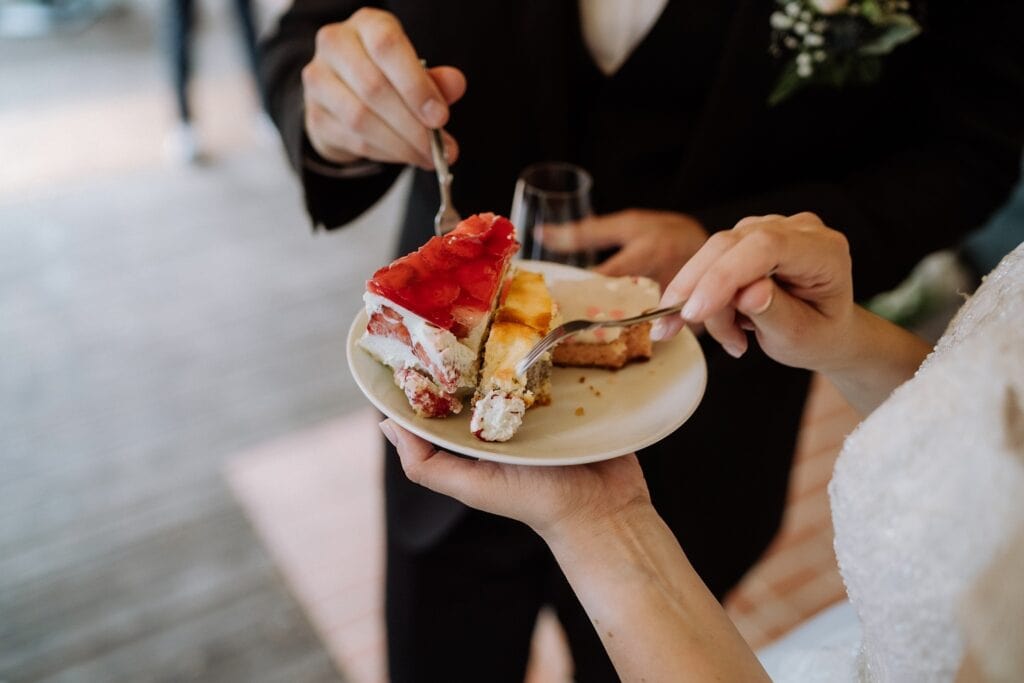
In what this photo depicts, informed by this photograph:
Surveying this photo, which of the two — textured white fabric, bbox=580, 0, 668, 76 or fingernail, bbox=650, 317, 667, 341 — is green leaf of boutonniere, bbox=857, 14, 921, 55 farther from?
fingernail, bbox=650, 317, 667, 341

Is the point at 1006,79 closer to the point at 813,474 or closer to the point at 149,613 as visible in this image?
the point at 813,474

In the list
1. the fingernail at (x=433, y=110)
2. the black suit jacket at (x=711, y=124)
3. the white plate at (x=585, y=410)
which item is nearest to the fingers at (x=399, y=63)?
the fingernail at (x=433, y=110)

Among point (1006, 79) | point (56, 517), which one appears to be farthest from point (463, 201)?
point (56, 517)

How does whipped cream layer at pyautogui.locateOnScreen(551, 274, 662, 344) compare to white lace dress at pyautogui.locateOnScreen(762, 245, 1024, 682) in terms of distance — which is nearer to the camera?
white lace dress at pyautogui.locateOnScreen(762, 245, 1024, 682)

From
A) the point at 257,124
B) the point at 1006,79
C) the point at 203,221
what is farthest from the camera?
the point at 257,124

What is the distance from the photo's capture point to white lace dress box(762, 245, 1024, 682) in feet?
1.99

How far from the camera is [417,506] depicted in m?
1.36

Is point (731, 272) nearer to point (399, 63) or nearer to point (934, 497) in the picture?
point (934, 497)

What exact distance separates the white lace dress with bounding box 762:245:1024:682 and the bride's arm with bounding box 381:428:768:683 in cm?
15

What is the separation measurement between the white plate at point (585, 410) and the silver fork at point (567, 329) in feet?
0.22

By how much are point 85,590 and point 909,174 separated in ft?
7.11

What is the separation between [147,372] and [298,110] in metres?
1.92

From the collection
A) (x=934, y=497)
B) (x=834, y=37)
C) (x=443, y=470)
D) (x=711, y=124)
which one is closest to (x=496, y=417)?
(x=443, y=470)

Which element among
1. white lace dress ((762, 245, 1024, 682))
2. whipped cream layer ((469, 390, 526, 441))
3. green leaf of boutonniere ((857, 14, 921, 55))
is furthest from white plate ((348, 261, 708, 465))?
green leaf of boutonniere ((857, 14, 921, 55))
